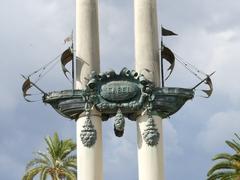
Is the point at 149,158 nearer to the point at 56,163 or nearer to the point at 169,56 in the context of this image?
the point at 169,56

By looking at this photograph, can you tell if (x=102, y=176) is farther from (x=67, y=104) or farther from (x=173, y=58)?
(x=173, y=58)

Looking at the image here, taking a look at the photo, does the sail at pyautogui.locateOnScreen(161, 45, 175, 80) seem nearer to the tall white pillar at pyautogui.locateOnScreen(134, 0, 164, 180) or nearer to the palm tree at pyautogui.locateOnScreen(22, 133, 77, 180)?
the tall white pillar at pyautogui.locateOnScreen(134, 0, 164, 180)

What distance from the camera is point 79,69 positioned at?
135 ft

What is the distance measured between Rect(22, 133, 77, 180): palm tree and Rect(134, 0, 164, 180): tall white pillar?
1030 inches

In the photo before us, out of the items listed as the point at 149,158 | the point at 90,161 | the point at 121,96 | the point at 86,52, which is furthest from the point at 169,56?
the point at 90,161

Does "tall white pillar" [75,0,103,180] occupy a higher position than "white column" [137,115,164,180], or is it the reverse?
"tall white pillar" [75,0,103,180]

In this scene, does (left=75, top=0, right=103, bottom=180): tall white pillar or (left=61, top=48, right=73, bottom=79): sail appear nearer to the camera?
(left=75, top=0, right=103, bottom=180): tall white pillar

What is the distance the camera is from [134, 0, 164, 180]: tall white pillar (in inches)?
1572

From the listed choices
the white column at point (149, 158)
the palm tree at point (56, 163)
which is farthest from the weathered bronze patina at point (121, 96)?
the palm tree at point (56, 163)

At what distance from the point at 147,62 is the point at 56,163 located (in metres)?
28.4

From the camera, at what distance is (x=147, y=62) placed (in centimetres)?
4100

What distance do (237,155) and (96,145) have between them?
75.6ft

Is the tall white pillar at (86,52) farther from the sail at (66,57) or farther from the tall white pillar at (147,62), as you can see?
the tall white pillar at (147,62)

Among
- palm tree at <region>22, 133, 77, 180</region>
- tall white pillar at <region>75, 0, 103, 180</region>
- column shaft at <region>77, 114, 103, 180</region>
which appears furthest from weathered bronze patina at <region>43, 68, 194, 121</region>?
palm tree at <region>22, 133, 77, 180</region>
